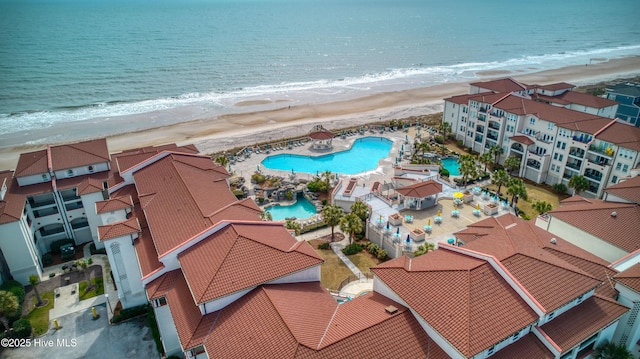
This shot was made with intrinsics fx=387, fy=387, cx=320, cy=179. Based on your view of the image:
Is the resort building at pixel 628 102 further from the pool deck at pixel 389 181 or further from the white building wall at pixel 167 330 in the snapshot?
the white building wall at pixel 167 330

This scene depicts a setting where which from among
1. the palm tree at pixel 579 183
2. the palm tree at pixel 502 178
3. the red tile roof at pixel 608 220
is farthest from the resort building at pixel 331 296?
the palm tree at pixel 579 183

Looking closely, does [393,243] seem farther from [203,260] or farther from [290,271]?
[203,260]

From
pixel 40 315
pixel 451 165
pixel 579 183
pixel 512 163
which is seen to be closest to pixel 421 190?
pixel 512 163

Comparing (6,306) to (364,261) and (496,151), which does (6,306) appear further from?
(496,151)

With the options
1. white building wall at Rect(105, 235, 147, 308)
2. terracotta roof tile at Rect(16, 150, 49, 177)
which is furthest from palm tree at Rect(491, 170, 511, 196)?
terracotta roof tile at Rect(16, 150, 49, 177)

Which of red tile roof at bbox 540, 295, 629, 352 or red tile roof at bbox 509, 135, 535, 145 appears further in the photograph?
red tile roof at bbox 509, 135, 535, 145

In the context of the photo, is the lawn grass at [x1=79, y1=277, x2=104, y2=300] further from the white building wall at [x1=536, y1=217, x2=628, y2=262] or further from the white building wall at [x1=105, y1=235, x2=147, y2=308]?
the white building wall at [x1=536, y1=217, x2=628, y2=262]
